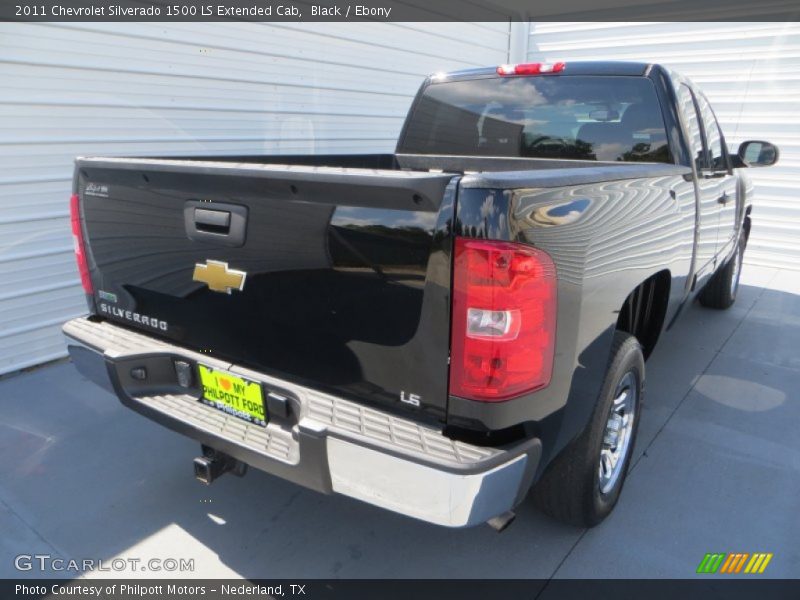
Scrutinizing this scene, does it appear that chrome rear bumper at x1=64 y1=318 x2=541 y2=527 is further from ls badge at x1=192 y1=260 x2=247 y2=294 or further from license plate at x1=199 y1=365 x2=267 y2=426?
ls badge at x1=192 y1=260 x2=247 y2=294

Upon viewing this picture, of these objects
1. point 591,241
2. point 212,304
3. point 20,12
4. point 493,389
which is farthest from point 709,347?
point 20,12

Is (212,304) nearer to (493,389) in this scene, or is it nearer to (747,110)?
(493,389)

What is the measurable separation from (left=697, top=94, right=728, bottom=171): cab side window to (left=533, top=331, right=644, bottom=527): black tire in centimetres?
197

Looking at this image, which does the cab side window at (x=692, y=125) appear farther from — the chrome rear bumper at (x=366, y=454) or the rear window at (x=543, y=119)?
the chrome rear bumper at (x=366, y=454)

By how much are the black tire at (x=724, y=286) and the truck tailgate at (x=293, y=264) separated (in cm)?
422

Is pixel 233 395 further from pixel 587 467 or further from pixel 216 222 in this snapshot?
pixel 587 467

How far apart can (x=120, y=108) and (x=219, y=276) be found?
119 inches

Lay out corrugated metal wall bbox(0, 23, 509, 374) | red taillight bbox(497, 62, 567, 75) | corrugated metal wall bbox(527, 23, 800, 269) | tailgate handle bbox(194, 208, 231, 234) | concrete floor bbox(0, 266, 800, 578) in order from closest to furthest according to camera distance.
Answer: tailgate handle bbox(194, 208, 231, 234) → concrete floor bbox(0, 266, 800, 578) → red taillight bbox(497, 62, 567, 75) → corrugated metal wall bbox(0, 23, 509, 374) → corrugated metal wall bbox(527, 23, 800, 269)

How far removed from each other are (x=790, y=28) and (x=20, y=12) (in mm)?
7777

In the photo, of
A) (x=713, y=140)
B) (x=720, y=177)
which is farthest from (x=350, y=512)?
(x=713, y=140)

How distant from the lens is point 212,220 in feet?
6.38

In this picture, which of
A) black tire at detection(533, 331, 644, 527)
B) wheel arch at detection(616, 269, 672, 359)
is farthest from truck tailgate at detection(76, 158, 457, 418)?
wheel arch at detection(616, 269, 672, 359)

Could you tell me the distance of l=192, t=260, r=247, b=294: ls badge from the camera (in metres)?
1.94

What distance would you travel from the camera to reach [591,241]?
1.80m
